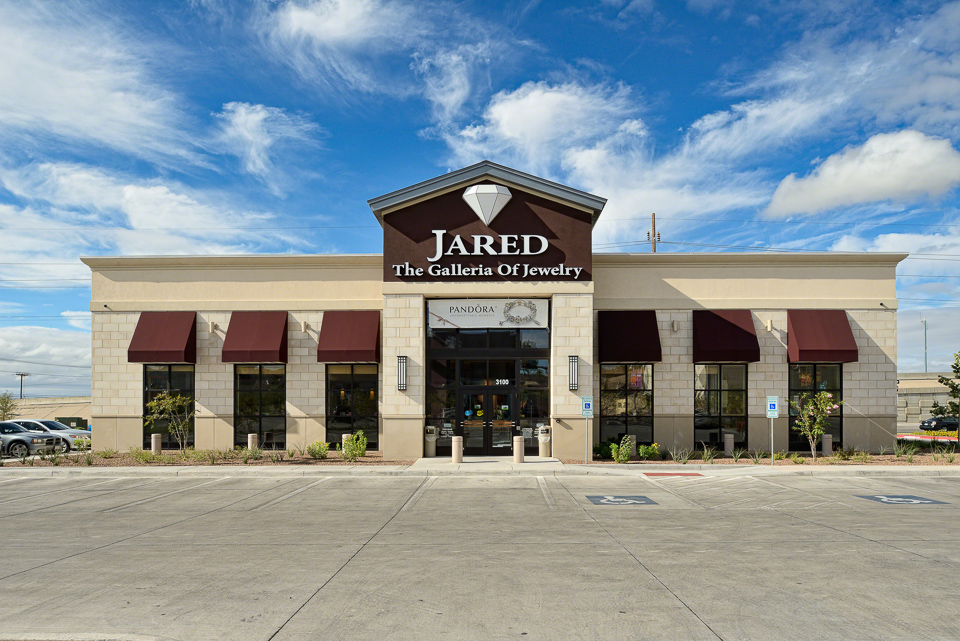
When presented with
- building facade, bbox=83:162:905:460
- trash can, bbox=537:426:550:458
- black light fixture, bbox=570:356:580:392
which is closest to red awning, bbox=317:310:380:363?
building facade, bbox=83:162:905:460

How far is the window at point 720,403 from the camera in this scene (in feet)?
80.1

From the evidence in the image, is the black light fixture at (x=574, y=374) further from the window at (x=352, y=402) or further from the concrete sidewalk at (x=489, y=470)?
the window at (x=352, y=402)

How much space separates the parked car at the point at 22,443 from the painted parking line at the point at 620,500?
21965 mm

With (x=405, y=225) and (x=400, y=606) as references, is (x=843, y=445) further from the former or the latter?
(x=400, y=606)

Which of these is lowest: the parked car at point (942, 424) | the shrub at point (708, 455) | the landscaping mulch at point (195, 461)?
the parked car at point (942, 424)

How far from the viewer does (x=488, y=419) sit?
2316 centimetres

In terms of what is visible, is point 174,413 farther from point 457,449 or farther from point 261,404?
point 457,449

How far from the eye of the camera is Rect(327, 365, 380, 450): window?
24719 mm

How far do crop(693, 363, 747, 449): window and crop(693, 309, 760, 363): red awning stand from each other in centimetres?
62

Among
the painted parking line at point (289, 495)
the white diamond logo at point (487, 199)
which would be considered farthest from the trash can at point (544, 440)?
the white diamond logo at point (487, 199)

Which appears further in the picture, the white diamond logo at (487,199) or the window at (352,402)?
the window at (352,402)

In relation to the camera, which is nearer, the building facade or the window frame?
the building facade

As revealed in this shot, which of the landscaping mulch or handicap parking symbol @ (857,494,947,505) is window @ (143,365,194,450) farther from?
handicap parking symbol @ (857,494,947,505)

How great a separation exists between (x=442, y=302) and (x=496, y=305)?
195 cm
